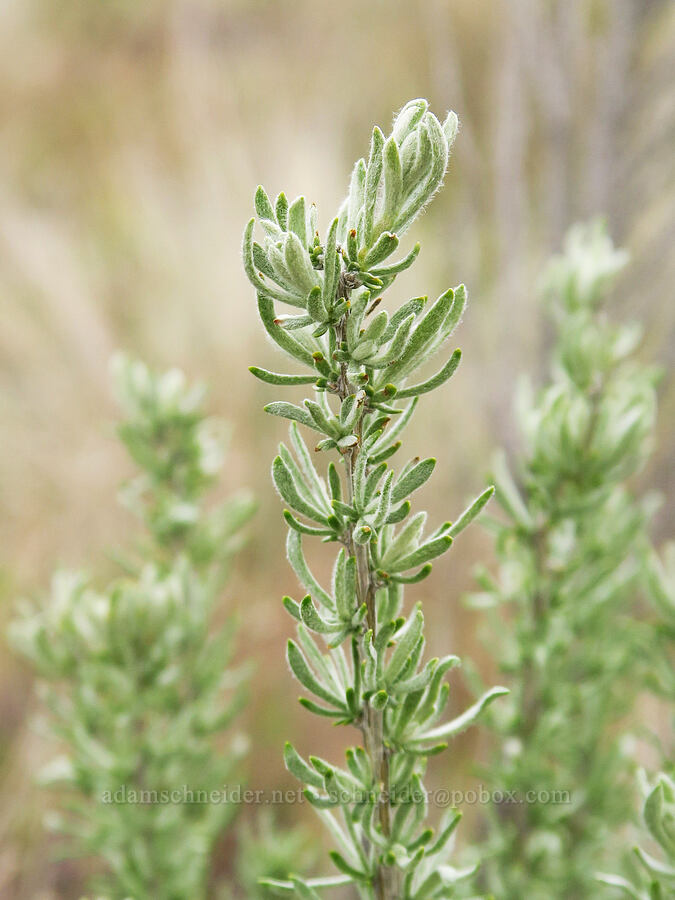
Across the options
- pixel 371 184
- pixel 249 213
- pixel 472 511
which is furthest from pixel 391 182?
pixel 249 213

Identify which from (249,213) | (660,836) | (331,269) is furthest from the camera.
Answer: (249,213)

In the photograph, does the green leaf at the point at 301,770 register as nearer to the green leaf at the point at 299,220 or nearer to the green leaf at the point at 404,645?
the green leaf at the point at 404,645

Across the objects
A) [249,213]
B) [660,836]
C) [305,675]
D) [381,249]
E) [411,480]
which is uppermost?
[249,213]

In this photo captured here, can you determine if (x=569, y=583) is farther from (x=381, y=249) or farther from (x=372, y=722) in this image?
(x=381, y=249)

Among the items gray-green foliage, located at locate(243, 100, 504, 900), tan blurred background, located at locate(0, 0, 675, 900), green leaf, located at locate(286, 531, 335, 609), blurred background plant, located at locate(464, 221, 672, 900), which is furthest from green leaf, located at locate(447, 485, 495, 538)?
tan blurred background, located at locate(0, 0, 675, 900)

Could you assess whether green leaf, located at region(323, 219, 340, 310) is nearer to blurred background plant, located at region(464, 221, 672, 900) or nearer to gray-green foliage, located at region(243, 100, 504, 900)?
gray-green foliage, located at region(243, 100, 504, 900)

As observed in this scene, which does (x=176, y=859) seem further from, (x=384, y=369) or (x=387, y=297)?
(x=387, y=297)

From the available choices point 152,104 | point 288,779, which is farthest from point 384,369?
point 152,104
